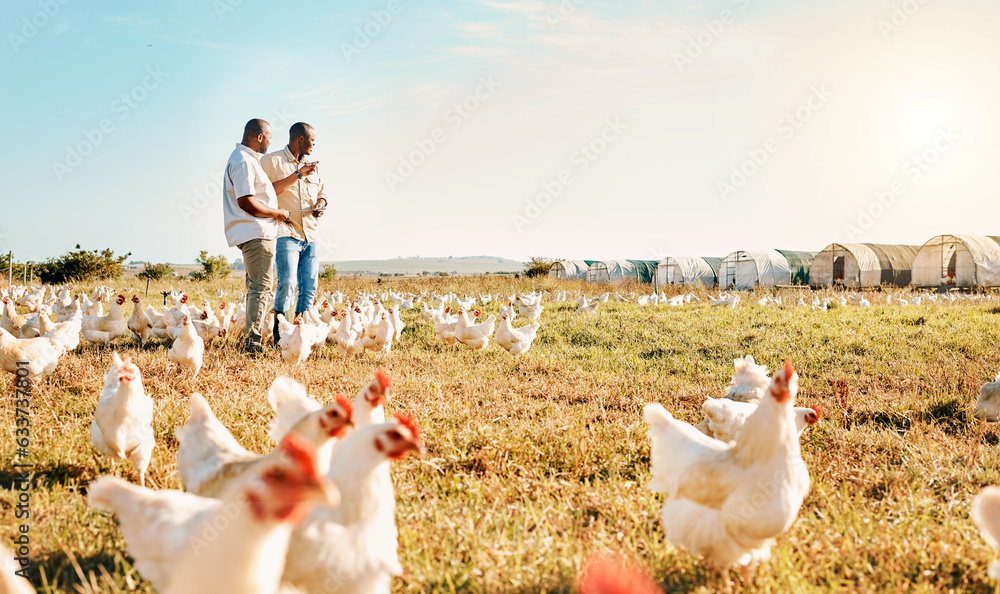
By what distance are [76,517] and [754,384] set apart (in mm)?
4672

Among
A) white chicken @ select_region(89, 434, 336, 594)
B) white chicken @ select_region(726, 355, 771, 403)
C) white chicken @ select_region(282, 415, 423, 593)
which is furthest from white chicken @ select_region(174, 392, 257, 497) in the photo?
white chicken @ select_region(726, 355, 771, 403)

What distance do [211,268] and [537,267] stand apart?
18.4 metres

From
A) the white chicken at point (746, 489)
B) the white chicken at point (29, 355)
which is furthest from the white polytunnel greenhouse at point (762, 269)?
the white chicken at point (29, 355)

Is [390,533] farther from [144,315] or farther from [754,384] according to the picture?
[144,315]

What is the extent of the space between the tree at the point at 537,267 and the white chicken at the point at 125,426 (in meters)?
30.8

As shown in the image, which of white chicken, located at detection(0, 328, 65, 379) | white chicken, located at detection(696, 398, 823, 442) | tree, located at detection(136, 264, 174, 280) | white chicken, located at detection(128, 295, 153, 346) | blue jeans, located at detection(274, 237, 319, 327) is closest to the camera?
white chicken, located at detection(696, 398, 823, 442)

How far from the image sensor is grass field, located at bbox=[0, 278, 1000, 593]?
7.62 ft

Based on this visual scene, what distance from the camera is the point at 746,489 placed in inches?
91.8

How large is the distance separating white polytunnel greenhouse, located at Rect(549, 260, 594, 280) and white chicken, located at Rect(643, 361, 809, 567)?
2999cm

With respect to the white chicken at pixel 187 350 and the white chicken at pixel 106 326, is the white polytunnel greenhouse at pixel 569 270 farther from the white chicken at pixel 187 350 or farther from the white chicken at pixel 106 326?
the white chicken at pixel 187 350

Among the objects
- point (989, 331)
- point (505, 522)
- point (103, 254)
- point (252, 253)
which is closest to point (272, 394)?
point (505, 522)

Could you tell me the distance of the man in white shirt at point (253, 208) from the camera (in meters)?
5.91

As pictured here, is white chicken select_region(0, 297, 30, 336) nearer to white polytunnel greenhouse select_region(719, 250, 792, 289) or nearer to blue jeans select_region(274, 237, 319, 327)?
blue jeans select_region(274, 237, 319, 327)

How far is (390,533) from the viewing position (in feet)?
5.94
